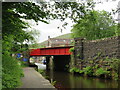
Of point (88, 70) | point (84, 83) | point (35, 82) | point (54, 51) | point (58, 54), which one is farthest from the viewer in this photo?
point (54, 51)

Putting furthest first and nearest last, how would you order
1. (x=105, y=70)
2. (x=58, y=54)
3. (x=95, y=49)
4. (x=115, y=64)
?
(x=58, y=54) < (x=95, y=49) < (x=105, y=70) < (x=115, y=64)

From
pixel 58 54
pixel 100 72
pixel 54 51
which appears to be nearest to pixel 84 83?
pixel 100 72

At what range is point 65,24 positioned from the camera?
4055mm

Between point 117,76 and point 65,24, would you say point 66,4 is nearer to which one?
point 65,24

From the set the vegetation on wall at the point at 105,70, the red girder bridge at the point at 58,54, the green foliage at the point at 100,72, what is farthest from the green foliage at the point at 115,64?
the red girder bridge at the point at 58,54

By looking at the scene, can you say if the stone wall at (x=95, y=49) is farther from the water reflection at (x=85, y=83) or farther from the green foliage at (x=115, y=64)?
the water reflection at (x=85, y=83)

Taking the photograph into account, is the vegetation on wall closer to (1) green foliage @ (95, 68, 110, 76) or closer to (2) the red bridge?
(1) green foliage @ (95, 68, 110, 76)

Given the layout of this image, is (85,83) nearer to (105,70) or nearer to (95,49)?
(105,70)

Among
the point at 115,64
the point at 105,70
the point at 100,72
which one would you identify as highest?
the point at 115,64

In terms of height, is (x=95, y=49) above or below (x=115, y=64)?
above

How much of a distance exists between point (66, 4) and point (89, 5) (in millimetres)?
449

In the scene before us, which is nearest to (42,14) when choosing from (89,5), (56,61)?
(89,5)

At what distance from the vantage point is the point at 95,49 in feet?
70.9

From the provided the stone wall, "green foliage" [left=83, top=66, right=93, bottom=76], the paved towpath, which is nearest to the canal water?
the paved towpath
